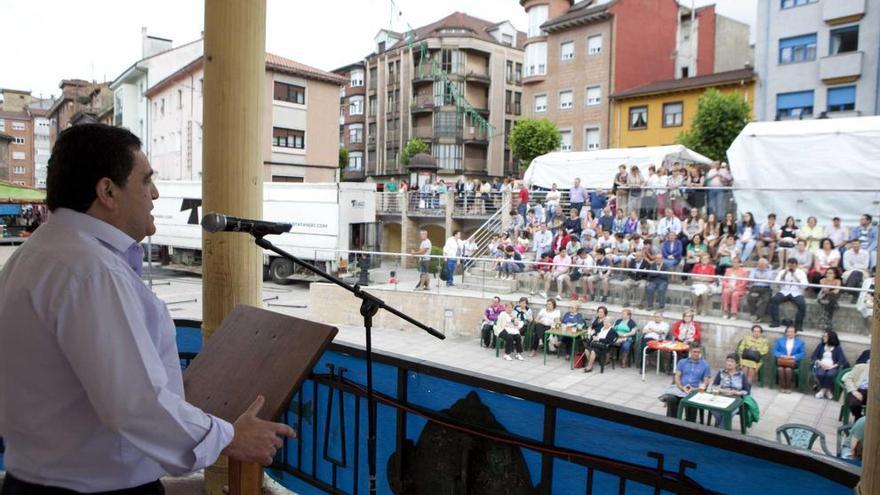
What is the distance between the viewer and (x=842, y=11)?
2552 cm

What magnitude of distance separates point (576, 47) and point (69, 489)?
119 ft

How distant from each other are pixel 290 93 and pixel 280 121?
1.63 meters

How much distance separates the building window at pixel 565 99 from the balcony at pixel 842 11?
41.2 feet

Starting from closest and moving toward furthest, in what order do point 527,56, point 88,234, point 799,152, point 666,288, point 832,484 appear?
1. point 88,234
2. point 832,484
3. point 666,288
4. point 799,152
5. point 527,56

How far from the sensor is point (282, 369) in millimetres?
2119

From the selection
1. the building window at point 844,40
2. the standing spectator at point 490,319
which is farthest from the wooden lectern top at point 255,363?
the building window at point 844,40

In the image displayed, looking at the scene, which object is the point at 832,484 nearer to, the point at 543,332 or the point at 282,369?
the point at 282,369

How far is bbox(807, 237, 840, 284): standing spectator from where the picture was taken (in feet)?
37.8

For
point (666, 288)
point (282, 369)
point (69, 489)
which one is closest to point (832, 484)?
point (282, 369)

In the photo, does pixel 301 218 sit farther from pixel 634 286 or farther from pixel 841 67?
pixel 841 67

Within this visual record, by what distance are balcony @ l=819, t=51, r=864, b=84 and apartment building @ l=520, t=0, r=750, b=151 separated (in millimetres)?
9966

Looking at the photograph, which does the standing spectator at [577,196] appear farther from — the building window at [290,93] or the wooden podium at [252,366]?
the building window at [290,93]

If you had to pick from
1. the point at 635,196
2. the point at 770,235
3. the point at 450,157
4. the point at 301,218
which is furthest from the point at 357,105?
the point at 770,235

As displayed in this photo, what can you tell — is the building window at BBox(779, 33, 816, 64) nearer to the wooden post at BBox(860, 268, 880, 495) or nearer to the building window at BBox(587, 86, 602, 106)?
the building window at BBox(587, 86, 602, 106)
